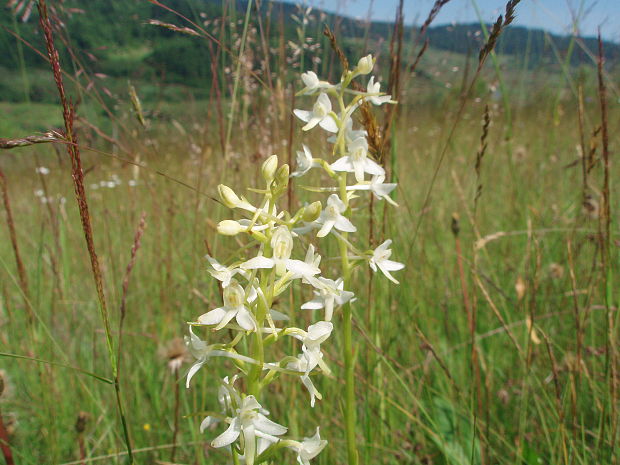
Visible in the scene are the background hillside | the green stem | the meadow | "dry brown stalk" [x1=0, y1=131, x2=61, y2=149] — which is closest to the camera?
"dry brown stalk" [x1=0, y1=131, x2=61, y2=149]

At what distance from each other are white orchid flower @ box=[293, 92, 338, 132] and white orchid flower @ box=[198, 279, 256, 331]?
50 centimetres

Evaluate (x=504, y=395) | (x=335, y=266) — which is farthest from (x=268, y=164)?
(x=335, y=266)

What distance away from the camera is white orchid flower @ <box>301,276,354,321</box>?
3.18 ft

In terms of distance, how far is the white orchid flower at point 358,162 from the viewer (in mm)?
1164

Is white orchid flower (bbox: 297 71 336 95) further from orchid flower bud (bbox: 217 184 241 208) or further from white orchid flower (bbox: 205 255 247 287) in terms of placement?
white orchid flower (bbox: 205 255 247 287)

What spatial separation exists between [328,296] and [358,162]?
35 centimetres

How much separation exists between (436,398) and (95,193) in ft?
16.6

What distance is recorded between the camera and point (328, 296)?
1018 millimetres

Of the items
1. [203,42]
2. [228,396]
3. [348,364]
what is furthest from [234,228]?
[203,42]

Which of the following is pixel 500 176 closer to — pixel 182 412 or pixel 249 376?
pixel 182 412

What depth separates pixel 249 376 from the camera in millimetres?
909

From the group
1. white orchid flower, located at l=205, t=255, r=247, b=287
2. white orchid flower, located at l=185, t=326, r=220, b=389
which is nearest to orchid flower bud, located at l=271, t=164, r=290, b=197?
white orchid flower, located at l=205, t=255, r=247, b=287

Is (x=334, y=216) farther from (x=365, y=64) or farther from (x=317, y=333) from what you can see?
(x=365, y=64)

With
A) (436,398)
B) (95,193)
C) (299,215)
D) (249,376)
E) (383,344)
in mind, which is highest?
(299,215)
